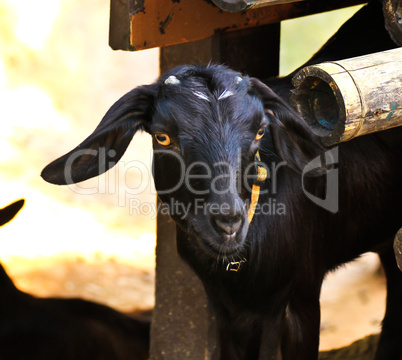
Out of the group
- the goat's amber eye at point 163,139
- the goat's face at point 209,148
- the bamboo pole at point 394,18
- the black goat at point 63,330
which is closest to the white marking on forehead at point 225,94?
the goat's face at point 209,148

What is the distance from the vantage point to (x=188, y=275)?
454 cm

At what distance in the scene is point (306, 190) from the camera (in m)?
3.79

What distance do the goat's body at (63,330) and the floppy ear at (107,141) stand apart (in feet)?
6.20

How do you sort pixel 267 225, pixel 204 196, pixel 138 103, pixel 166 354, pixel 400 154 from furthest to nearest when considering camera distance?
pixel 166 354 → pixel 400 154 → pixel 267 225 → pixel 138 103 → pixel 204 196

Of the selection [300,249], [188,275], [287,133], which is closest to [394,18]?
[287,133]

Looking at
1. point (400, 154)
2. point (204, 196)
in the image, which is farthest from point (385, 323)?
point (204, 196)

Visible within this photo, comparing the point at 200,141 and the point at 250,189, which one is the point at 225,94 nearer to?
the point at 200,141

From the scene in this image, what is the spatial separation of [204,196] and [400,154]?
1485 mm

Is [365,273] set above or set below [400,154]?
below

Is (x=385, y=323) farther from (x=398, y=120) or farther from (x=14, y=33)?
(x=14, y=33)

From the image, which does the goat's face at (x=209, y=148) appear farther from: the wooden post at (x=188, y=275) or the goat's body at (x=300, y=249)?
the wooden post at (x=188, y=275)

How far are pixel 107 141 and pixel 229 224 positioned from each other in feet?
2.35

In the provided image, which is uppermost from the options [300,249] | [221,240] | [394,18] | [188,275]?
[394,18]

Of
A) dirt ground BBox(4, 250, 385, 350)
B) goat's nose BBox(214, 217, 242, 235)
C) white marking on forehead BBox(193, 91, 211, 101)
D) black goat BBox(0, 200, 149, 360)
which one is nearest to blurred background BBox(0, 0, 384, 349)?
dirt ground BBox(4, 250, 385, 350)
